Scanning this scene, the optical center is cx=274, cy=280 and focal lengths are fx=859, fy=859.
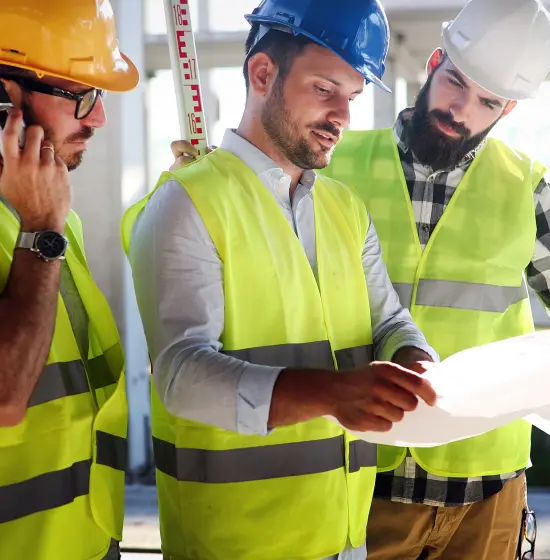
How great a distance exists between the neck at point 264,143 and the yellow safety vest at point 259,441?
0.07 m

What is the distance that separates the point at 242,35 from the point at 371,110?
794mm

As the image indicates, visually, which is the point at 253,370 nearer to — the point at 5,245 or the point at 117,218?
the point at 5,245

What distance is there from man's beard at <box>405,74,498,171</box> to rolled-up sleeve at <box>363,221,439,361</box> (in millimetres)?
468

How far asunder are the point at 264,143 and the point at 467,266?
776mm

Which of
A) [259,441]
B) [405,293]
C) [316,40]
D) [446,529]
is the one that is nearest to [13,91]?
[316,40]

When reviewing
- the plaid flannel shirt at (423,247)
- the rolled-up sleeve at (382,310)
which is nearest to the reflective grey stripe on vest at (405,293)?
the plaid flannel shirt at (423,247)

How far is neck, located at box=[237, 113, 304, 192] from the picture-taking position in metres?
1.84

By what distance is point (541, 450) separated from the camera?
16.0 ft

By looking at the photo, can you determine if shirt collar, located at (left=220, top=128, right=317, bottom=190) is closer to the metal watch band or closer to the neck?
the neck

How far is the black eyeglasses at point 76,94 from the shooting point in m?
1.68

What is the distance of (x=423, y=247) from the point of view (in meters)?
2.35

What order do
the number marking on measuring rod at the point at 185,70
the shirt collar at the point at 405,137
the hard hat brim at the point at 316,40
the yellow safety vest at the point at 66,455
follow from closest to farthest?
the yellow safety vest at the point at 66,455, the hard hat brim at the point at 316,40, the number marking on measuring rod at the point at 185,70, the shirt collar at the point at 405,137

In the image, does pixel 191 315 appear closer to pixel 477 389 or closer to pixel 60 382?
pixel 60 382

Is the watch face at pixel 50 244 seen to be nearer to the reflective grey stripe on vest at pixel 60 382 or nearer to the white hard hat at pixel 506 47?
the reflective grey stripe on vest at pixel 60 382
